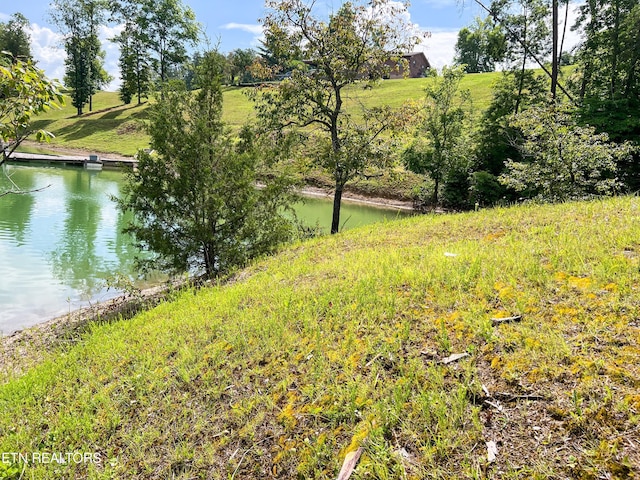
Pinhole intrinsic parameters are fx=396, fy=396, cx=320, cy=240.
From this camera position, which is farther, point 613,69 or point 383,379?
point 613,69

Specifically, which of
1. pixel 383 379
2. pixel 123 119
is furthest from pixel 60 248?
pixel 123 119

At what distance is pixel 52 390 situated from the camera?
4.20m

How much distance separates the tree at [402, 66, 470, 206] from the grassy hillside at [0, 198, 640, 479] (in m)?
18.4

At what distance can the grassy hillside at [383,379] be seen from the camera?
2434 millimetres

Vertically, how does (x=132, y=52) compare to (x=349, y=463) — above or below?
above

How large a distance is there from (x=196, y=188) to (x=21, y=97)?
5321mm

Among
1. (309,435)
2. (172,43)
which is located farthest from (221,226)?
(172,43)

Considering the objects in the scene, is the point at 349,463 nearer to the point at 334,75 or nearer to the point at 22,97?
the point at 22,97

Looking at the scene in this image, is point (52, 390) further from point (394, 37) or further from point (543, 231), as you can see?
point (394, 37)

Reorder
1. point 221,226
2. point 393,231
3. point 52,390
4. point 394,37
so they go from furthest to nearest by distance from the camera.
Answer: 1. point 394,37
2. point 221,226
3. point 393,231
4. point 52,390

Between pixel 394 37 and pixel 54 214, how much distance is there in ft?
56.6

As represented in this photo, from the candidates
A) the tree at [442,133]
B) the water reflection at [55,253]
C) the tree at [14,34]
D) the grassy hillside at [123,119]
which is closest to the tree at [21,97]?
the water reflection at [55,253]

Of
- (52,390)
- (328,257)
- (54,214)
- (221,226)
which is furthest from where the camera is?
(54,214)

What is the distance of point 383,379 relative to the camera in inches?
123
